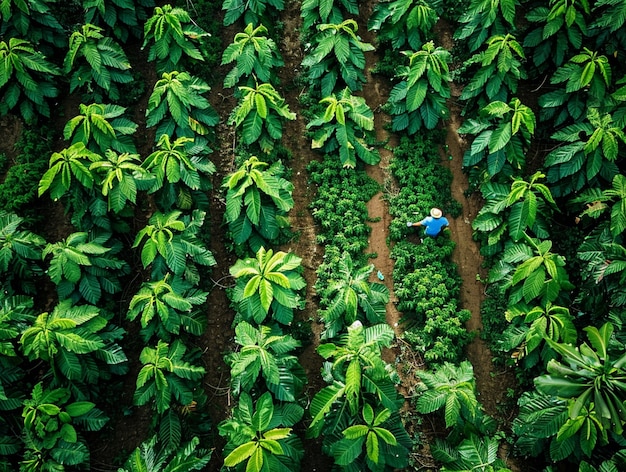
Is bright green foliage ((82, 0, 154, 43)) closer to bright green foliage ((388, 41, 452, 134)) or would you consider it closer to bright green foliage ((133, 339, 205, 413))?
bright green foliage ((388, 41, 452, 134))

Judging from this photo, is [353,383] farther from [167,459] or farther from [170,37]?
[170,37]

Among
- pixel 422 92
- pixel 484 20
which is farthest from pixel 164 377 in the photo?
pixel 484 20

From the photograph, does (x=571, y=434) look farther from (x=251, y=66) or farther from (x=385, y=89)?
(x=251, y=66)

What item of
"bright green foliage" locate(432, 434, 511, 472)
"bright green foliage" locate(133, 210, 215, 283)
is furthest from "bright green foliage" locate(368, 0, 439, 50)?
"bright green foliage" locate(432, 434, 511, 472)

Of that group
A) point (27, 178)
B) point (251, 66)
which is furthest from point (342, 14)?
point (27, 178)

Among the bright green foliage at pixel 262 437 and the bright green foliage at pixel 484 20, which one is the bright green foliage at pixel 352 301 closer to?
the bright green foliage at pixel 262 437

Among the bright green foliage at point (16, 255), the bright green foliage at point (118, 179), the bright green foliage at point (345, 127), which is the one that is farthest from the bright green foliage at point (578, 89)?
the bright green foliage at point (16, 255)
